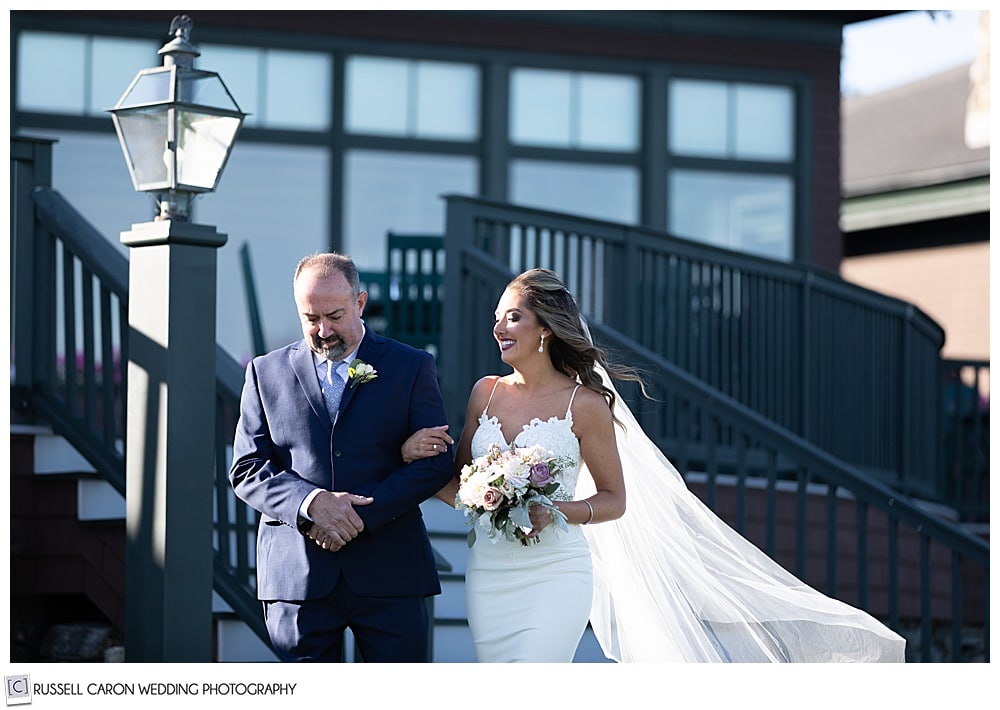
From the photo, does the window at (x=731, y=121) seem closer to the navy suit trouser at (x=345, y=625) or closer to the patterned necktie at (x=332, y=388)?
the patterned necktie at (x=332, y=388)

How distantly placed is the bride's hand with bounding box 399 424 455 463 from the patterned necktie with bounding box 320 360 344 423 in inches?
9.7

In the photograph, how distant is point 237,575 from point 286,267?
4.66 metres

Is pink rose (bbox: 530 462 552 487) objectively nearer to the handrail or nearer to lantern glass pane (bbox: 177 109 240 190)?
lantern glass pane (bbox: 177 109 240 190)

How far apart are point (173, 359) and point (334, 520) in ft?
2.83

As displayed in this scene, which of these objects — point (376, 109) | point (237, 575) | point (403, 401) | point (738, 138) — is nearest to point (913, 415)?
point (738, 138)

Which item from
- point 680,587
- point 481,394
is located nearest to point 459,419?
point 680,587

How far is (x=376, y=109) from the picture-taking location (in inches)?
410

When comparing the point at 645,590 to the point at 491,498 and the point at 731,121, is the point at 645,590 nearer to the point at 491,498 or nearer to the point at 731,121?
the point at 491,498

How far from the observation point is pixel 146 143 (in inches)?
189

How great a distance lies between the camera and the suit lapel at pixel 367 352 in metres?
4.44

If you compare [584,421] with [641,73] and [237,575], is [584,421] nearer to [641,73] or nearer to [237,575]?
[237,575]

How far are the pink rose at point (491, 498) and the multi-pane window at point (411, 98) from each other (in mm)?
6403
